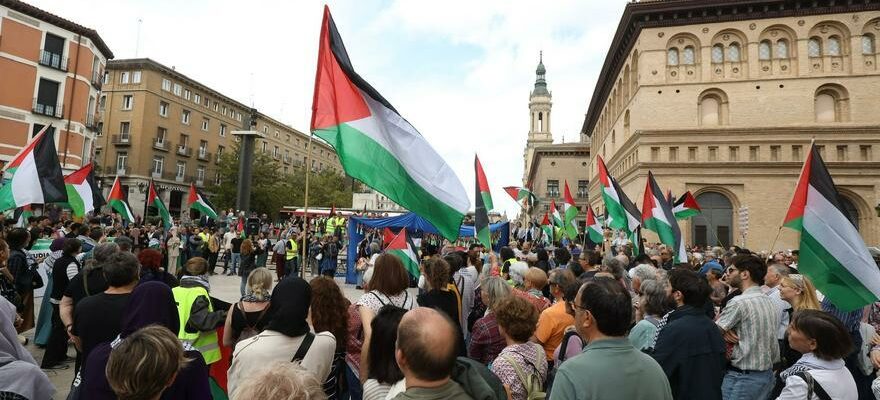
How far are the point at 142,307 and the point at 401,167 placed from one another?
2.68 metres

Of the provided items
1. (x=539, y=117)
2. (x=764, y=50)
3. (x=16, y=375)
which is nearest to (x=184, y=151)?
(x=764, y=50)

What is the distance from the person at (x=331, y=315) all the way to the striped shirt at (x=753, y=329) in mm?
3191

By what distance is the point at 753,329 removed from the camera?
391 centimetres

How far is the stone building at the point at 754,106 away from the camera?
29.4 metres

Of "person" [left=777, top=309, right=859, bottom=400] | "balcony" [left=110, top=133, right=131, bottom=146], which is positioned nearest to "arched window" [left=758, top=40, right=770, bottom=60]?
"person" [left=777, top=309, right=859, bottom=400]

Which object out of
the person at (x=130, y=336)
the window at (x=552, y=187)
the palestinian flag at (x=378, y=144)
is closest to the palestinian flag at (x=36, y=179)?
the palestinian flag at (x=378, y=144)

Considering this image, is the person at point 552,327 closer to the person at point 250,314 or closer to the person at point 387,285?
the person at point 387,285

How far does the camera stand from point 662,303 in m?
4.26

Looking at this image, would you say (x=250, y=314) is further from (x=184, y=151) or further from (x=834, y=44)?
(x=184, y=151)

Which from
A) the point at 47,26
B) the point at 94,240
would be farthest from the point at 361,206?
the point at 94,240

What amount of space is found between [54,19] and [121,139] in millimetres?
17257

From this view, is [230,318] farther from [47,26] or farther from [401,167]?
[47,26]

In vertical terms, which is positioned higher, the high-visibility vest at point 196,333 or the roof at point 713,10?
the roof at point 713,10

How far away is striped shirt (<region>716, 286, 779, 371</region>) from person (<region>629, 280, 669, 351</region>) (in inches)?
18.8
